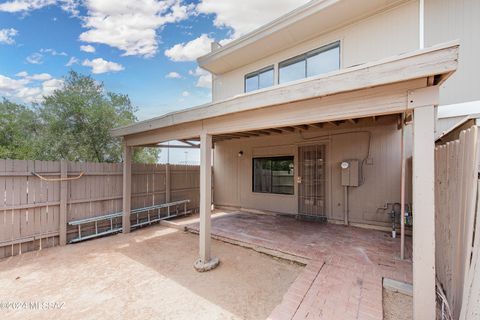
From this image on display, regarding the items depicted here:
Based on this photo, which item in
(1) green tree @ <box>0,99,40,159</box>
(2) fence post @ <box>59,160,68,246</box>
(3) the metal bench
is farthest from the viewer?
(1) green tree @ <box>0,99,40,159</box>

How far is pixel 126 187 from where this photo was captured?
229 inches

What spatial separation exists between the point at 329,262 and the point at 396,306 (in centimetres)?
110

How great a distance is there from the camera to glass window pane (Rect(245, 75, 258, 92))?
738cm

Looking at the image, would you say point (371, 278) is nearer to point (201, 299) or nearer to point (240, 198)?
point (201, 299)

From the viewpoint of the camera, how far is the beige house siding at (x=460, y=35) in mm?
4070

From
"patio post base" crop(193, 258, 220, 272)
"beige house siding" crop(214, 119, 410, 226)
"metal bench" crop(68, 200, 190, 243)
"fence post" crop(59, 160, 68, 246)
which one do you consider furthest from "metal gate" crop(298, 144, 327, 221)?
"fence post" crop(59, 160, 68, 246)

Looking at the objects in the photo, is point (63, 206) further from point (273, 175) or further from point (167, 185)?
point (273, 175)

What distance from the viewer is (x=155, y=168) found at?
23.1 feet

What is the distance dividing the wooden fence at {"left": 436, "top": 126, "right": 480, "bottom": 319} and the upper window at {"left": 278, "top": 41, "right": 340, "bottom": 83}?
147 inches

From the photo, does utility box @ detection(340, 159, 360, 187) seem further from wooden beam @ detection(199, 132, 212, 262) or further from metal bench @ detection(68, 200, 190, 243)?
metal bench @ detection(68, 200, 190, 243)

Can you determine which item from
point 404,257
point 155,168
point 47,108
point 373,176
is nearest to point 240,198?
point 155,168

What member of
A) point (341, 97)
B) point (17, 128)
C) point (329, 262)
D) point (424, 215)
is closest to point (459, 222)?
point (424, 215)

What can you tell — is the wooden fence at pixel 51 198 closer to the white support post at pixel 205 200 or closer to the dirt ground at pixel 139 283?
the dirt ground at pixel 139 283

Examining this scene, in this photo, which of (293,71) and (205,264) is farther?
(293,71)
